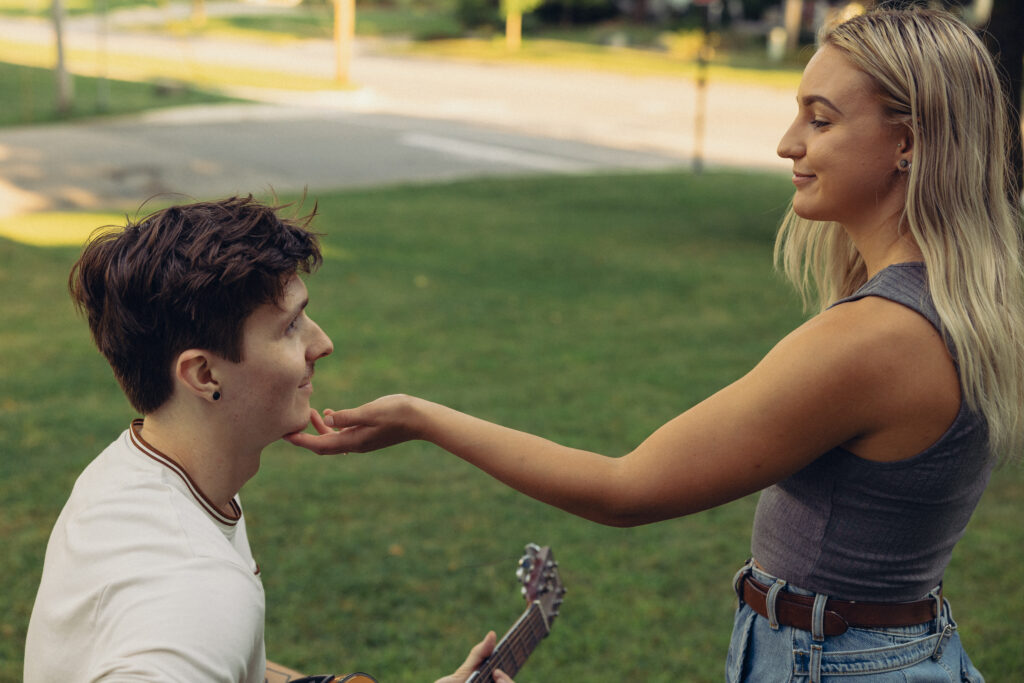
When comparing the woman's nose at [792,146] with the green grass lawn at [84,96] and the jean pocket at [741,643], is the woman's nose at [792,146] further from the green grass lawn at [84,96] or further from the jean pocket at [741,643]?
the green grass lawn at [84,96]

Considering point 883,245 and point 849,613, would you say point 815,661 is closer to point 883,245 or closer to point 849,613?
point 849,613

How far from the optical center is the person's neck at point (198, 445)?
197 centimetres

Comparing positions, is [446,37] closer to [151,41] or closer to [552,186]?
[151,41]

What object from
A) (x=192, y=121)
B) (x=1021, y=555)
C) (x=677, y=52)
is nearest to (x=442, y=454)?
(x=1021, y=555)

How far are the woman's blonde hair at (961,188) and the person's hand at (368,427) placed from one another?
1.02 m

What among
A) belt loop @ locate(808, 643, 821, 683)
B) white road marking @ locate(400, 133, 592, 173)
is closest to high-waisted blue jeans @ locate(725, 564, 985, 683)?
belt loop @ locate(808, 643, 821, 683)

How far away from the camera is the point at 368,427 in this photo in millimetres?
2055

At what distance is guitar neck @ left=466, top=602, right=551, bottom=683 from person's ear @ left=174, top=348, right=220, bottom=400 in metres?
0.85

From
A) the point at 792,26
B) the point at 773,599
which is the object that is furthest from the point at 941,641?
the point at 792,26

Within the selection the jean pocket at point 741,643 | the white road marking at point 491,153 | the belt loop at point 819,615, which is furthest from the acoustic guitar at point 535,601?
the white road marking at point 491,153

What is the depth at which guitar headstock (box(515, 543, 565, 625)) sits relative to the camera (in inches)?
109

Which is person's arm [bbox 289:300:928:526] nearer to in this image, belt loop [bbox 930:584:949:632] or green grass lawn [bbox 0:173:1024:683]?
belt loop [bbox 930:584:949:632]

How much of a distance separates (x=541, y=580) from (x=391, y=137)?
1784cm

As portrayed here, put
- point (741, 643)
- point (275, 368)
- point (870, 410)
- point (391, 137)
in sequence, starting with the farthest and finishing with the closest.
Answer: point (391, 137) < point (741, 643) < point (275, 368) < point (870, 410)
